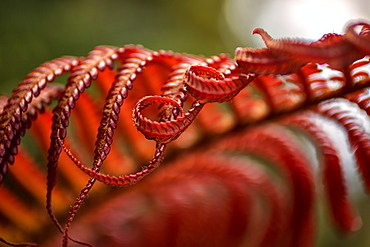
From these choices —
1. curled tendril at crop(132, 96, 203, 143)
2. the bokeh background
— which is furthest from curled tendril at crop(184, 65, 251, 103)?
the bokeh background

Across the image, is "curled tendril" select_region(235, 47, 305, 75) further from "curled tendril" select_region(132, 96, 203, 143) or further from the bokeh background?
the bokeh background

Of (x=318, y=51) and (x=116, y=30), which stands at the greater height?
(x=318, y=51)

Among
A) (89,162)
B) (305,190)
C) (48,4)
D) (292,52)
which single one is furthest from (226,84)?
(48,4)

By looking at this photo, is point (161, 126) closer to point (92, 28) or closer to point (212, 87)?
point (212, 87)

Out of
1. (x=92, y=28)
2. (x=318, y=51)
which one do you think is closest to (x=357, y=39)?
(x=318, y=51)

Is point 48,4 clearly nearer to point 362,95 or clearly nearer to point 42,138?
point 42,138

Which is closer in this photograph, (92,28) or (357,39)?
(357,39)

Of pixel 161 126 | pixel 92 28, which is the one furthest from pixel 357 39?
pixel 92 28

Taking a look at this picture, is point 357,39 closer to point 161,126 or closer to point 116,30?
point 161,126
